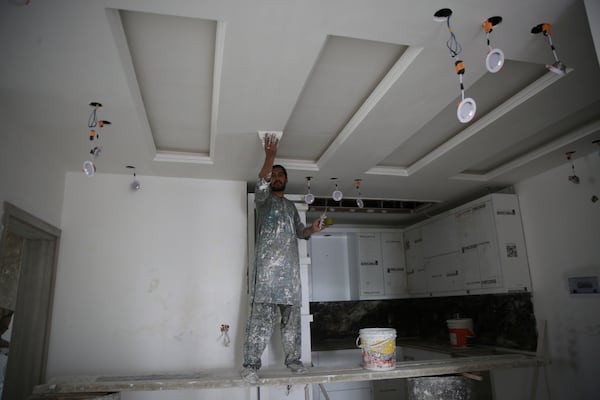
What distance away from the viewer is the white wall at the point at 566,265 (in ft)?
9.59

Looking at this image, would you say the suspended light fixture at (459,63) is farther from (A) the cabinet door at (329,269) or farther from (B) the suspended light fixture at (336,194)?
(A) the cabinet door at (329,269)

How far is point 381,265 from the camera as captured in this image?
16.2ft

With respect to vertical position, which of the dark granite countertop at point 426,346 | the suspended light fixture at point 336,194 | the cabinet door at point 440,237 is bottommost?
the dark granite countertop at point 426,346

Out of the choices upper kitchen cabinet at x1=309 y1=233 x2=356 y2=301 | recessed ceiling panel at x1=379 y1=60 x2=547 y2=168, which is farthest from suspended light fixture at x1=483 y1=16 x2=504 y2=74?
upper kitchen cabinet at x1=309 y1=233 x2=356 y2=301

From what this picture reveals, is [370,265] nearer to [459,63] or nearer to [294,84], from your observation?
[294,84]

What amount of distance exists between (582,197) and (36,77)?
3.73 metres

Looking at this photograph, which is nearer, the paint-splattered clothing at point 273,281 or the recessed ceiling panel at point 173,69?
the recessed ceiling panel at point 173,69

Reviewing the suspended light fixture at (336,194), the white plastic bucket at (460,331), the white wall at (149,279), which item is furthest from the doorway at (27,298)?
the white plastic bucket at (460,331)

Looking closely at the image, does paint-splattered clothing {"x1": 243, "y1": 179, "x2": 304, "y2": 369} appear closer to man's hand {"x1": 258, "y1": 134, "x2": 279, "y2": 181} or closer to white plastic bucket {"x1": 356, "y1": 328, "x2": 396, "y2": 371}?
man's hand {"x1": 258, "y1": 134, "x2": 279, "y2": 181}

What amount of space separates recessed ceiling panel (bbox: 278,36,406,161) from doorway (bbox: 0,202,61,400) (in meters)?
1.84

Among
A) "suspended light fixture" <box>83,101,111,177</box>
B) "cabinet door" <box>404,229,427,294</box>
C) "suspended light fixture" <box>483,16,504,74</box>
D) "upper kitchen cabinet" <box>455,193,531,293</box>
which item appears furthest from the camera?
"cabinet door" <box>404,229,427,294</box>

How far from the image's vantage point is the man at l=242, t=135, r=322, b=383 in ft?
8.11

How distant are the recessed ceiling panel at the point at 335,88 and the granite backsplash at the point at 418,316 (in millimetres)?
2495

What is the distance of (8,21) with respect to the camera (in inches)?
58.4
